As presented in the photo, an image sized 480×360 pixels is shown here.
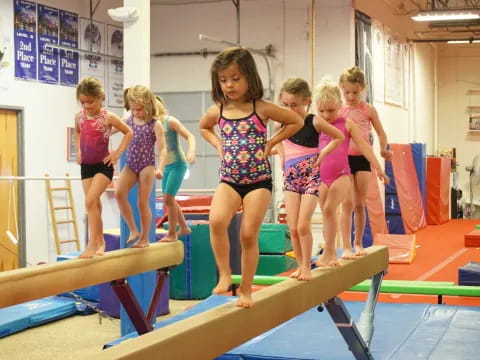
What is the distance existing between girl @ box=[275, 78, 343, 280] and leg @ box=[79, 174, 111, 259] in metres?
1.29

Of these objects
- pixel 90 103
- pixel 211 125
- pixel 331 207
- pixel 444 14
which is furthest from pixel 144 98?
pixel 444 14

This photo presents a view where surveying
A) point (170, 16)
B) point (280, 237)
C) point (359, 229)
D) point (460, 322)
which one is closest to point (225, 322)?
point (359, 229)

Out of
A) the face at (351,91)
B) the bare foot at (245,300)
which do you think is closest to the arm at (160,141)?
the face at (351,91)

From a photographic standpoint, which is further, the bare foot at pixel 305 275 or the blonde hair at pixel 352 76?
the blonde hair at pixel 352 76

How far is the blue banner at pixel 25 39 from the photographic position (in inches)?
399

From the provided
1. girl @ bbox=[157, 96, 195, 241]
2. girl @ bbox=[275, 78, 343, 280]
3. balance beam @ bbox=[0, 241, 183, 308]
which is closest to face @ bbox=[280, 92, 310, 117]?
girl @ bbox=[275, 78, 343, 280]

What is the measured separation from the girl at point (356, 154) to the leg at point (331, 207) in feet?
1.15

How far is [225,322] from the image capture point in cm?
306

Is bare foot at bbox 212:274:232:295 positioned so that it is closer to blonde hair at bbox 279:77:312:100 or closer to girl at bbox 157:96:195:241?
blonde hair at bbox 279:77:312:100

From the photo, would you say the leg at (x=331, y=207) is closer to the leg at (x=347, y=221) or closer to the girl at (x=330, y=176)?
the girl at (x=330, y=176)

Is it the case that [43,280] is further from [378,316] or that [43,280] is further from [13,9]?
[13,9]

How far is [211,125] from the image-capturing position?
3531 millimetres

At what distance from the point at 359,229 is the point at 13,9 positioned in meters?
6.86

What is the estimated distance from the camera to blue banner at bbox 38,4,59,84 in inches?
417
